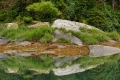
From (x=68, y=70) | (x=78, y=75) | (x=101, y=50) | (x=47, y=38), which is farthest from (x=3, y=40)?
(x=78, y=75)

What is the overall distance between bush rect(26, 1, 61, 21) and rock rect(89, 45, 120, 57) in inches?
183

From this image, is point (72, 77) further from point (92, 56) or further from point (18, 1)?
point (18, 1)

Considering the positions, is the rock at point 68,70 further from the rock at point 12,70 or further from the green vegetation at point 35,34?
the green vegetation at point 35,34

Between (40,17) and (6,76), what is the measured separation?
1243cm

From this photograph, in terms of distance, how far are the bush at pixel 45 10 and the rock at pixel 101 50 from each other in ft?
15.2

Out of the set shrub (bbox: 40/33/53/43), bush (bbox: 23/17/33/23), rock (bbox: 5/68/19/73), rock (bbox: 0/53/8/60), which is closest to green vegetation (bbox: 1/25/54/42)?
shrub (bbox: 40/33/53/43)

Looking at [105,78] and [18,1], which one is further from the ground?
[105,78]

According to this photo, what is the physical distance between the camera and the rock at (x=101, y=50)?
1844 centimetres

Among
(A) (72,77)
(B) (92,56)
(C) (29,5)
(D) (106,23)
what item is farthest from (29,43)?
(A) (72,77)

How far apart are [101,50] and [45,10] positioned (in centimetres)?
563

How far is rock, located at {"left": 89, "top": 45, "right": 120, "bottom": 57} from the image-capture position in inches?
726

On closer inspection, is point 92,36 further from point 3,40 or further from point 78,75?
point 78,75

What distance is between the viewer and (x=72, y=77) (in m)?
11.3

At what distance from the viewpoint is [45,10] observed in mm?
22938
